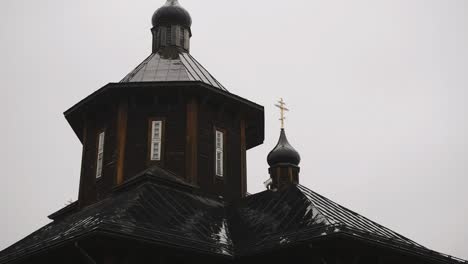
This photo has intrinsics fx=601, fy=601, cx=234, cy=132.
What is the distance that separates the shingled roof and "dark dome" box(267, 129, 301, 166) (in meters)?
13.7

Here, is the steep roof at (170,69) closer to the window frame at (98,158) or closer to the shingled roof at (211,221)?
the window frame at (98,158)

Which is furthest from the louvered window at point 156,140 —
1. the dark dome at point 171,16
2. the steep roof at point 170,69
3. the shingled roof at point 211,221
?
the dark dome at point 171,16

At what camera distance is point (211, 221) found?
15.1 meters

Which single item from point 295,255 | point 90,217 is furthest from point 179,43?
point 295,255

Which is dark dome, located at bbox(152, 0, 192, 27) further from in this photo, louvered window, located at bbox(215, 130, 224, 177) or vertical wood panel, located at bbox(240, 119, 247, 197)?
louvered window, located at bbox(215, 130, 224, 177)

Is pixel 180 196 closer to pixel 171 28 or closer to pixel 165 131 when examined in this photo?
pixel 165 131

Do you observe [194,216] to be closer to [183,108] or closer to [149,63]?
[183,108]

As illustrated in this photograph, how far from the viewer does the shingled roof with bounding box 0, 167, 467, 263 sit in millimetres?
12797

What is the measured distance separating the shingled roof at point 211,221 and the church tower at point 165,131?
710 mm

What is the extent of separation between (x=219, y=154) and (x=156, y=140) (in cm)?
193

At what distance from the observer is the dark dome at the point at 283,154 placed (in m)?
30.6

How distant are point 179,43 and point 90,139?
189 inches

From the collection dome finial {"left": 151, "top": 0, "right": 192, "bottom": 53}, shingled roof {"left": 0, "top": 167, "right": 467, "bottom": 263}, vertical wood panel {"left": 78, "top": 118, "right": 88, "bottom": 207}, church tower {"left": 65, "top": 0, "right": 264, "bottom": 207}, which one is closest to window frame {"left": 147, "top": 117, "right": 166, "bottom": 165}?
church tower {"left": 65, "top": 0, "right": 264, "bottom": 207}

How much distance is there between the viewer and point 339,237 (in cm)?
1224
